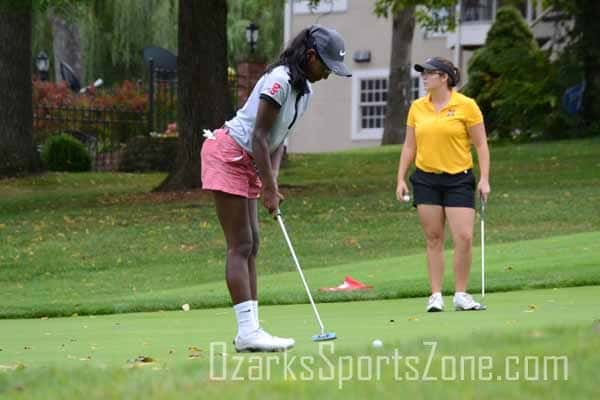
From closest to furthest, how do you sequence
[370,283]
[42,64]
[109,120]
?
[370,283] < [109,120] < [42,64]

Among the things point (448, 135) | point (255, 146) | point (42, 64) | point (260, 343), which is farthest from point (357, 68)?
point (260, 343)

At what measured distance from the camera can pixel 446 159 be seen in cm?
1166

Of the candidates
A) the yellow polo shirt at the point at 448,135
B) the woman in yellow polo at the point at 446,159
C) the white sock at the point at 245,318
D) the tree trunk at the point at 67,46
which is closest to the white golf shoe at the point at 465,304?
the woman in yellow polo at the point at 446,159

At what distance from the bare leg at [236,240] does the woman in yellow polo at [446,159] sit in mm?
2890

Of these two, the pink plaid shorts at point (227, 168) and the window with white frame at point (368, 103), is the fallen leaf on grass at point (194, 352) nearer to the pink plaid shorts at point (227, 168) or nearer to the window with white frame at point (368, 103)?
the pink plaid shorts at point (227, 168)

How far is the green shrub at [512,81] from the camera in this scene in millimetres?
37312

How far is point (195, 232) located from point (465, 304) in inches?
443

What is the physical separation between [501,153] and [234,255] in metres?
25.5

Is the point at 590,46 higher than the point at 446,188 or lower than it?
higher

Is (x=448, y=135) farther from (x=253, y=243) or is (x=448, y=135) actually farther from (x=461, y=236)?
(x=253, y=243)

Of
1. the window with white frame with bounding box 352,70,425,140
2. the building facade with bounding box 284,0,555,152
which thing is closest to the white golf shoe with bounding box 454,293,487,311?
the building facade with bounding box 284,0,555,152

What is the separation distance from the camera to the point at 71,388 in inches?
272

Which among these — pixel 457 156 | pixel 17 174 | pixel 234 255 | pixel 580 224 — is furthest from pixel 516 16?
pixel 234 255

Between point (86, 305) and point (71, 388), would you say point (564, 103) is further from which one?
point (71, 388)
